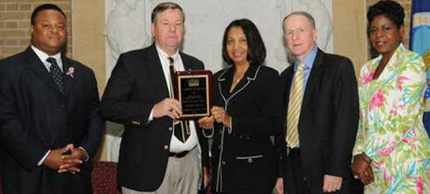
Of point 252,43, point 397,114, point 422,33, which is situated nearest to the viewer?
point 397,114

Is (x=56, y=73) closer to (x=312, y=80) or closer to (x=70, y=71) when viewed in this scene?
(x=70, y=71)

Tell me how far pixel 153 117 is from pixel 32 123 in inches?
32.5

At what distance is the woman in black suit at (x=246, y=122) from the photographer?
4.22m

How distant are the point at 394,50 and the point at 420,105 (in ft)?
1.30

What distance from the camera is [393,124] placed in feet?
12.8

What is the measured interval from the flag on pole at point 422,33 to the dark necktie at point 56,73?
3.06 meters

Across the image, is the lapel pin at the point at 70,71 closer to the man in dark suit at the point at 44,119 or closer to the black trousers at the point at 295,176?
the man in dark suit at the point at 44,119

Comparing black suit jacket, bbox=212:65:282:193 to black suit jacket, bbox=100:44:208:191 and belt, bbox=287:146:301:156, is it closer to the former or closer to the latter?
belt, bbox=287:146:301:156

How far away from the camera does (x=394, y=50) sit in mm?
4086

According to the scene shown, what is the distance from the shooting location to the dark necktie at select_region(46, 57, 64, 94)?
14.0 ft

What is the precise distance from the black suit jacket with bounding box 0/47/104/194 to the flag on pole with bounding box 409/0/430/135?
2964 mm

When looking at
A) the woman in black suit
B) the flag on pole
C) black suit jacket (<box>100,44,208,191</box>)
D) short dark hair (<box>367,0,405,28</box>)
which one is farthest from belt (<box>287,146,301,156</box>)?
the flag on pole

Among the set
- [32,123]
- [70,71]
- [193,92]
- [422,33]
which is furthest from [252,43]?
[422,33]

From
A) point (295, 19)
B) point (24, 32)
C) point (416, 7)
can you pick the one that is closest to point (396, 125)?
point (295, 19)
